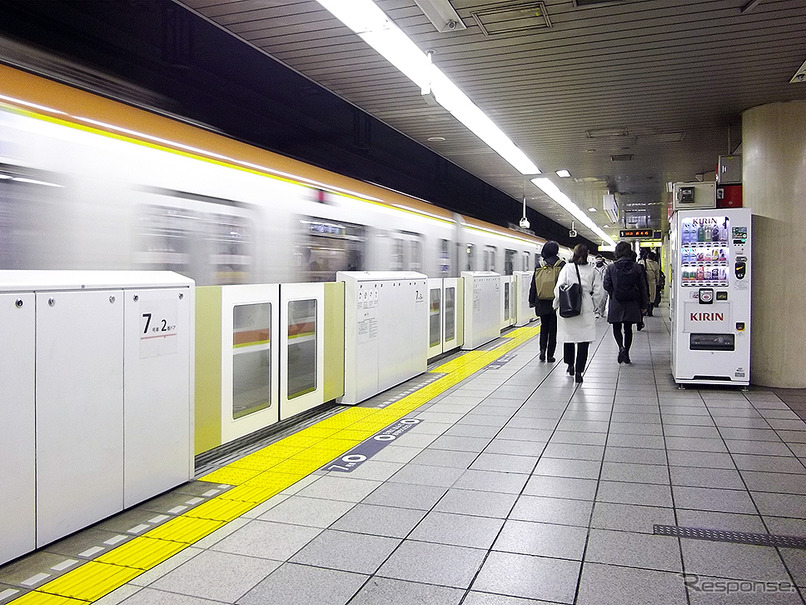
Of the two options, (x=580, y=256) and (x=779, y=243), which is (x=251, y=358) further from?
(x=779, y=243)

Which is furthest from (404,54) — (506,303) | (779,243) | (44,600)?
(506,303)

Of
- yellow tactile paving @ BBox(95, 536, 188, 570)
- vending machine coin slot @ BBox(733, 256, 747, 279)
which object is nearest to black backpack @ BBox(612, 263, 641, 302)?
vending machine coin slot @ BBox(733, 256, 747, 279)

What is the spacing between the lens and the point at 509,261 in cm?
1434

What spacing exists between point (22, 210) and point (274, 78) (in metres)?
3.76

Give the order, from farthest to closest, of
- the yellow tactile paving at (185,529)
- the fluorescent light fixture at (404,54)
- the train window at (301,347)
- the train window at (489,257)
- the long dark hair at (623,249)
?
the train window at (489,257) < the long dark hair at (623,249) < the train window at (301,347) < the fluorescent light fixture at (404,54) < the yellow tactile paving at (185,529)

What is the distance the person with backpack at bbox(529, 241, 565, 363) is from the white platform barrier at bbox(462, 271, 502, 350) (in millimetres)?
1364

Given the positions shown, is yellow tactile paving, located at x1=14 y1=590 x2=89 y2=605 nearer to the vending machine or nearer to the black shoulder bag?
the black shoulder bag

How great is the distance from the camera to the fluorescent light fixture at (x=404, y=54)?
12.9 feet

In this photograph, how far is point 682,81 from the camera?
233 inches

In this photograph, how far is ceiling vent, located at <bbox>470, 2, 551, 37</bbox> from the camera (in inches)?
169

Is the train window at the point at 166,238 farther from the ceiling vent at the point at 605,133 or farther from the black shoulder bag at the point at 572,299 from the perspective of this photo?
the ceiling vent at the point at 605,133

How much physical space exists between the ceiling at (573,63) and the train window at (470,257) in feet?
7.77

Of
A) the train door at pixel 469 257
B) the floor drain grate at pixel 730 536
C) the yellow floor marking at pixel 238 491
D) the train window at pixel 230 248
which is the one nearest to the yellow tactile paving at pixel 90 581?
the yellow floor marking at pixel 238 491

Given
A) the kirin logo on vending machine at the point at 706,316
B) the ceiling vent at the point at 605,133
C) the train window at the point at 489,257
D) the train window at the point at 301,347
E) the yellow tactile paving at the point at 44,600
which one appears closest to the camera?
the yellow tactile paving at the point at 44,600
